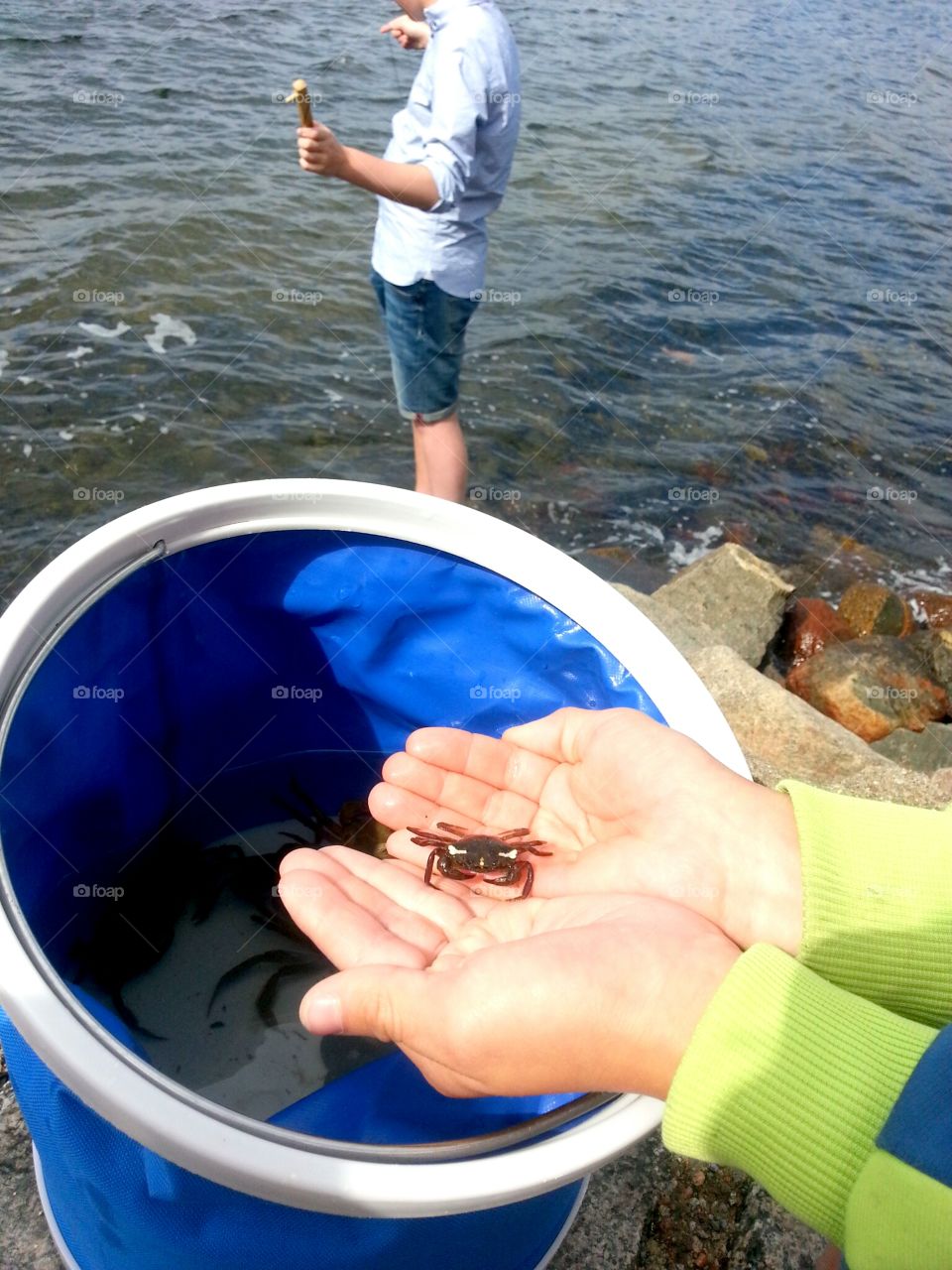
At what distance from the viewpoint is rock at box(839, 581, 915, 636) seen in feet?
19.6

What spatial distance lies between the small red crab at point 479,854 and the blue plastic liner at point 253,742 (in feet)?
1.24

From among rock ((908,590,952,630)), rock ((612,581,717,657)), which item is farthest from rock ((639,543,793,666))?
rock ((908,590,952,630))

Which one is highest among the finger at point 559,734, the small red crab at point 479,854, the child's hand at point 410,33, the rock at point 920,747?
the child's hand at point 410,33

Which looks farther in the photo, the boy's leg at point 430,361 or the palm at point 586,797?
the boy's leg at point 430,361

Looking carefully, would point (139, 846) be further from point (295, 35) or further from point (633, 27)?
point (633, 27)

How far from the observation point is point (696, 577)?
560 cm

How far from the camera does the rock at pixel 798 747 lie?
137 inches

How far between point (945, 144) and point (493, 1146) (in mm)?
14701

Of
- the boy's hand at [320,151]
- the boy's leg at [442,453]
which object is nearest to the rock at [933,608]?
the boy's leg at [442,453]

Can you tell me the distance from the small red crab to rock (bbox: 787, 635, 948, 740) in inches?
130

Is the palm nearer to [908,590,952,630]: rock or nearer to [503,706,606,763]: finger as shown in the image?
[503,706,606,763]: finger

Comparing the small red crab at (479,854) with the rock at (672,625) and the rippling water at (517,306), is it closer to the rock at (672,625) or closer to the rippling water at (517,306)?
the rock at (672,625)

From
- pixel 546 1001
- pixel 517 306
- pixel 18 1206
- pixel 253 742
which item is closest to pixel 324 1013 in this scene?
pixel 546 1001

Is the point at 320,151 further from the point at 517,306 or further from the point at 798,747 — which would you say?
the point at 517,306
